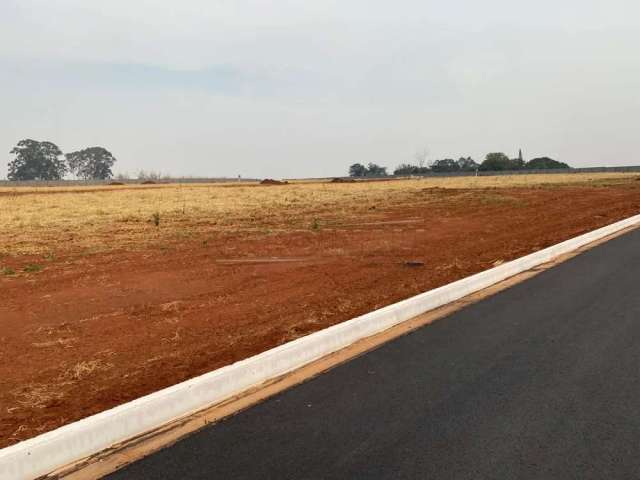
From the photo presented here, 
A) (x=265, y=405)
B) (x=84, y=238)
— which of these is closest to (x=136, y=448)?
(x=265, y=405)

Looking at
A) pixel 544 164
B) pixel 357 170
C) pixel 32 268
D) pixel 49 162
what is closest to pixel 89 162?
pixel 49 162

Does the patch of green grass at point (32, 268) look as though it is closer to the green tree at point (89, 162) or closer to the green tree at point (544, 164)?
the green tree at point (544, 164)

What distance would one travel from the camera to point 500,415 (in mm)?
4398

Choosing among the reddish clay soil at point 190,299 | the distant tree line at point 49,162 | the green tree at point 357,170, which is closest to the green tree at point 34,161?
the distant tree line at point 49,162

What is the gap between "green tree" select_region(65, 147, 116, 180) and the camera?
545ft

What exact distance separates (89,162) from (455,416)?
175 m

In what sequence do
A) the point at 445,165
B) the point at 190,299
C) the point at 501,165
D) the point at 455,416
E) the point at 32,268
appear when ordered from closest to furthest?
the point at 455,416, the point at 190,299, the point at 32,268, the point at 501,165, the point at 445,165

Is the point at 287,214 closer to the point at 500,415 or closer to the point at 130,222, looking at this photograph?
the point at 130,222

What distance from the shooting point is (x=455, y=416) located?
441 centimetres

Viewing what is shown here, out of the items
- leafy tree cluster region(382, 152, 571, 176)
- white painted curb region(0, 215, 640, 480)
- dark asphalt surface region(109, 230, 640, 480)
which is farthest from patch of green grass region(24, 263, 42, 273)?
leafy tree cluster region(382, 152, 571, 176)

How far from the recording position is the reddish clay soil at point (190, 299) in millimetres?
5453

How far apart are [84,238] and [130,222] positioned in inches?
198

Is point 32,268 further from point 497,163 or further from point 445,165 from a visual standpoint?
point 445,165

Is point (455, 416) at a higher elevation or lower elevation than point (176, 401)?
lower
